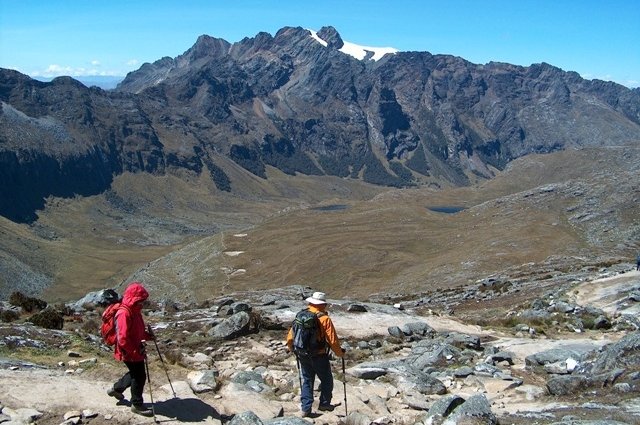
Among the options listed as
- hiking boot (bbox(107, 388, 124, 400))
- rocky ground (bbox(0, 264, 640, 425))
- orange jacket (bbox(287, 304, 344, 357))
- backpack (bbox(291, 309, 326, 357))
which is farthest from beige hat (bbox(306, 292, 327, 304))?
hiking boot (bbox(107, 388, 124, 400))

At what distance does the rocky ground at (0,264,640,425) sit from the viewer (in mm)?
15555

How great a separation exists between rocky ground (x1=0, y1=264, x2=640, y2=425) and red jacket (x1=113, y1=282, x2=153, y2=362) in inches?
65.3

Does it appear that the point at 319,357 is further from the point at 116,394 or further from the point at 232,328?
the point at 232,328

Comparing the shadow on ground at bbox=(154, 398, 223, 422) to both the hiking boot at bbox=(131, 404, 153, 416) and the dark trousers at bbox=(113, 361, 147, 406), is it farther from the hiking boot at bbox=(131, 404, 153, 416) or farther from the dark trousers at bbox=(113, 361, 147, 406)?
the dark trousers at bbox=(113, 361, 147, 406)

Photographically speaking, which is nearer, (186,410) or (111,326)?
(111,326)

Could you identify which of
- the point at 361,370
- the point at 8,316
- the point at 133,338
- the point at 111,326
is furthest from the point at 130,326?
the point at 8,316

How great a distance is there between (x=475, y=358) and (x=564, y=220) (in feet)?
366

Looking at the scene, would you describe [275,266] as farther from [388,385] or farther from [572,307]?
[388,385]

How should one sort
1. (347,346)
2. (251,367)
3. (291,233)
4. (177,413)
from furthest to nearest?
(291,233) < (347,346) < (251,367) < (177,413)

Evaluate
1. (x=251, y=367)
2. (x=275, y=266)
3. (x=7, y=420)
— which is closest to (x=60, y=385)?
(x=7, y=420)

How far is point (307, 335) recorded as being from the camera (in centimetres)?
1617

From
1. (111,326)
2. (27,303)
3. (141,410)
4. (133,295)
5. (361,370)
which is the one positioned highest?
(133,295)

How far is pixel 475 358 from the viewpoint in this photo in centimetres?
2552

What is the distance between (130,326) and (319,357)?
5.18 m
